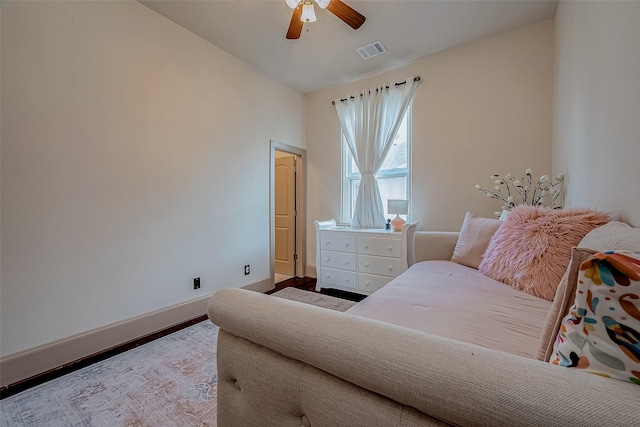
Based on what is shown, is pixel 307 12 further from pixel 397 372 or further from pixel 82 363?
pixel 82 363

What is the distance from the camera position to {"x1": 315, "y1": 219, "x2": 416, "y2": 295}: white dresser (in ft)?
8.90

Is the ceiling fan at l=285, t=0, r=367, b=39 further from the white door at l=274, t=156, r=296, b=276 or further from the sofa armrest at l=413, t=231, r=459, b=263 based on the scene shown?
the white door at l=274, t=156, r=296, b=276

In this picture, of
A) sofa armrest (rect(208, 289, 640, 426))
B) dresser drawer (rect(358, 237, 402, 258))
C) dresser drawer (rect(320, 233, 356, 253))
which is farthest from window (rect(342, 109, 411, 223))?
sofa armrest (rect(208, 289, 640, 426))

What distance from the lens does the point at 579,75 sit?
62.4 inches

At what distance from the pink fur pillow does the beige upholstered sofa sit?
0.68 ft

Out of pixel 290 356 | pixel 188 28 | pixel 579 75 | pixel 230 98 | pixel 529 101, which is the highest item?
pixel 188 28

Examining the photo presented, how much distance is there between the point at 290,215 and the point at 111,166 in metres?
2.33

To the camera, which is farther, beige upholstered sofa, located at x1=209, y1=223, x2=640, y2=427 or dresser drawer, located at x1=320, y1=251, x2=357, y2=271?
dresser drawer, located at x1=320, y1=251, x2=357, y2=271

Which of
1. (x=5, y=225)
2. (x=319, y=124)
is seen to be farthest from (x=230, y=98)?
(x=5, y=225)

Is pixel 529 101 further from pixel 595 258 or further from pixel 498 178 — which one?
pixel 595 258

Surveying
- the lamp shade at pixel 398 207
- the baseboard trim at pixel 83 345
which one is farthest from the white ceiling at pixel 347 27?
the baseboard trim at pixel 83 345

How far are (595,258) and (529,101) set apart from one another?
276cm

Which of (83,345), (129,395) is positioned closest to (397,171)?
(129,395)

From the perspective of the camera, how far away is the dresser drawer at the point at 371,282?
279 cm
